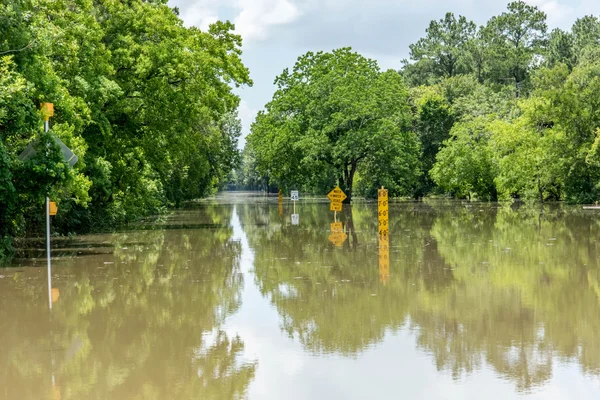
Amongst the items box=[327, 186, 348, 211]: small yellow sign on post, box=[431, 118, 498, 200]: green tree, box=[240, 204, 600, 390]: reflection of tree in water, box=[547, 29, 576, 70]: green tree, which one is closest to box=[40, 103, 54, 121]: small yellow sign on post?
box=[240, 204, 600, 390]: reflection of tree in water

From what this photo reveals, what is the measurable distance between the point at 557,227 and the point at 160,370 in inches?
989

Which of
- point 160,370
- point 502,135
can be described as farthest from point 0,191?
point 502,135

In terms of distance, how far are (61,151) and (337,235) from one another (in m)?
12.3

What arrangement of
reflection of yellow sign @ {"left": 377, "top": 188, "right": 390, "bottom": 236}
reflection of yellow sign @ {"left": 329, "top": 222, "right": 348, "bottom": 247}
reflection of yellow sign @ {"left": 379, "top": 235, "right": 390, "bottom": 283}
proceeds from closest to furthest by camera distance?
reflection of yellow sign @ {"left": 379, "top": 235, "right": 390, "bottom": 283} → reflection of yellow sign @ {"left": 329, "top": 222, "right": 348, "bottom": 247} → reflection of yellow sign @ {"left": 377, "top": 188, "right": 390, "bottom": 236}

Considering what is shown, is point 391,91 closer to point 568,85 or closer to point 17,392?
point 568,85

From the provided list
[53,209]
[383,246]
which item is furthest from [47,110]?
[383,246]

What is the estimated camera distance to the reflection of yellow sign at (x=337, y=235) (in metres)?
24.7

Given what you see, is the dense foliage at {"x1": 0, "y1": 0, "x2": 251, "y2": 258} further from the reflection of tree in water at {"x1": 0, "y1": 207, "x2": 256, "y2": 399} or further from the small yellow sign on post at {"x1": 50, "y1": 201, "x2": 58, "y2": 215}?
the reflection of tree in water at {"x1": 0, "y1": 207, "x2": 256, "y2": 399}

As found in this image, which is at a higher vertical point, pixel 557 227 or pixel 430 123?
pixel 430 123

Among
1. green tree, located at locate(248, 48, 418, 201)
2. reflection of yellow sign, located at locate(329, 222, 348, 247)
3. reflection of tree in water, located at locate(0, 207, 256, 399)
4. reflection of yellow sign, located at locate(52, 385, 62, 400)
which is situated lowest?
reflection of yellow sign, located at locate(52, 385, 62, 400)

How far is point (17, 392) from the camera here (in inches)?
290

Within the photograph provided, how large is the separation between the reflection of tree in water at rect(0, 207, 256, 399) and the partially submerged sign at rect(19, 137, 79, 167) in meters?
2.45

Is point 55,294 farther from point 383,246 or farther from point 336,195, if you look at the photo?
point 336,195

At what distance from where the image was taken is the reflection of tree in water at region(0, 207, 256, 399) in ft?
25.0
